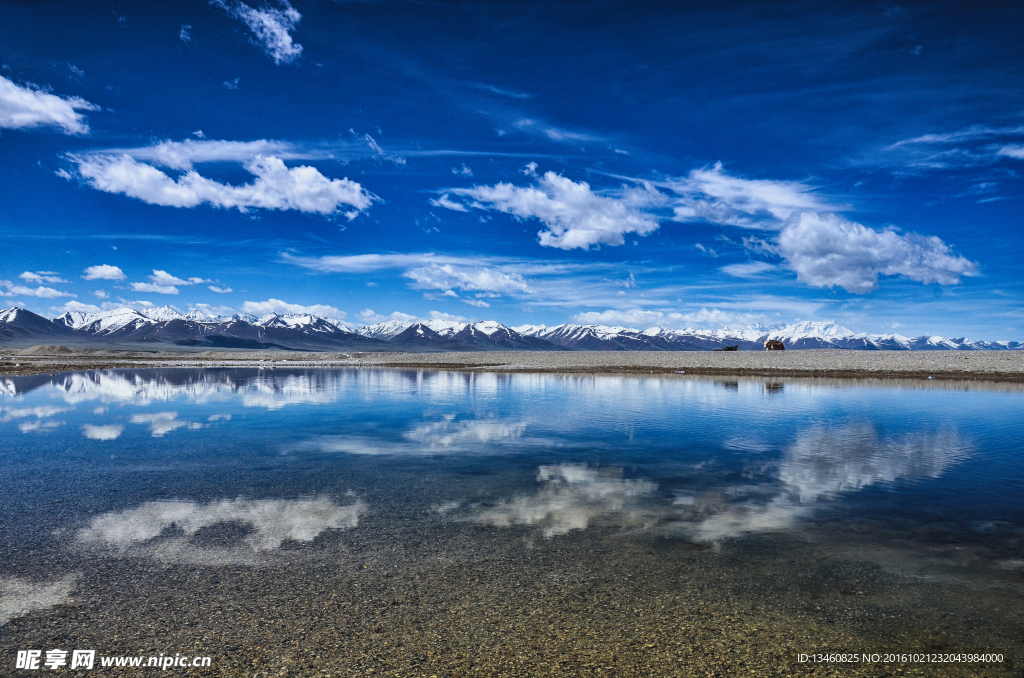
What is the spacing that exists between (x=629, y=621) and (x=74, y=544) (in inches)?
387

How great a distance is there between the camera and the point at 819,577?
888 centimetres

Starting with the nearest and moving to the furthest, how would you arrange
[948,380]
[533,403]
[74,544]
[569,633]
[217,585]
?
1. [569,633]
2. [217,585]
3. [74,544]
4. [533,403]
5. [948,380]

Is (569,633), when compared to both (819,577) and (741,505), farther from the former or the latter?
(741,505)

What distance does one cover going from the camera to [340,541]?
10.5 metres

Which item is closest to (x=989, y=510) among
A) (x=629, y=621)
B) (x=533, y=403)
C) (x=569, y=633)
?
(x=629, y=621)

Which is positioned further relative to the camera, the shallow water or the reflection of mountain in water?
the reflection of mountain in water

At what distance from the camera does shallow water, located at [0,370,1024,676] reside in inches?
276

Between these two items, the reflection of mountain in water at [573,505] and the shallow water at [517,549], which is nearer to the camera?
the shallow water at [517,549]

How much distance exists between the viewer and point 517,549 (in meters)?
10.1

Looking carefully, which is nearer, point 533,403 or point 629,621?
point 629,621

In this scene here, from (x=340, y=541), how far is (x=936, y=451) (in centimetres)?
1921

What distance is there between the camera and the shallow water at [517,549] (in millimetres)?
7004

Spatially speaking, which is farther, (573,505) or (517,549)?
(573,505)

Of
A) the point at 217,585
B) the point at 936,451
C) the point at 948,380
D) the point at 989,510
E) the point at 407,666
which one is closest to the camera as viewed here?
the point at 407,666
